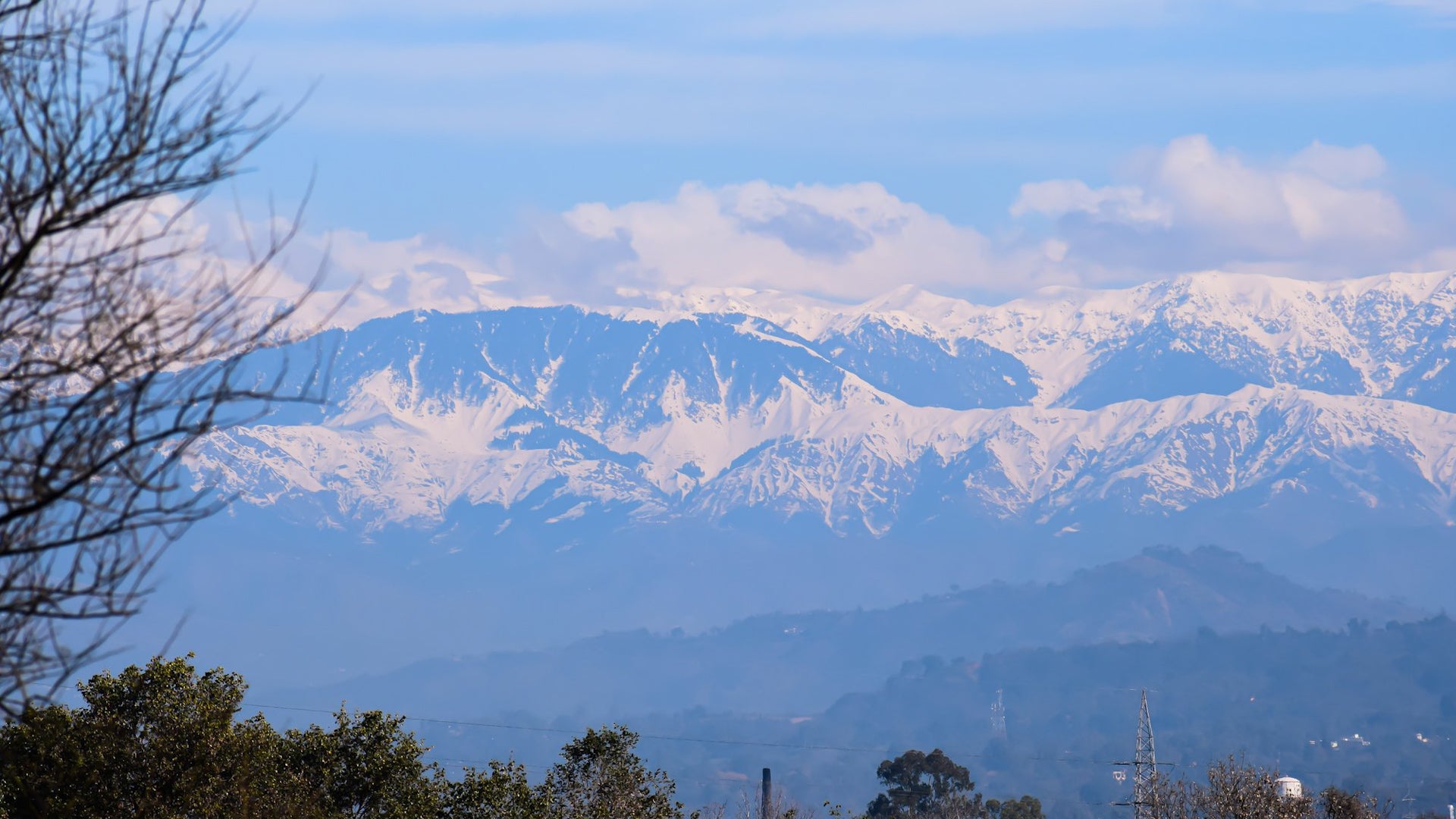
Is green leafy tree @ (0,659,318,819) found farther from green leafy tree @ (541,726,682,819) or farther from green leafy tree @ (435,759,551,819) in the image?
green leafy tree @ (541,726,682,819)

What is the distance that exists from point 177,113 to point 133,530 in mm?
2848

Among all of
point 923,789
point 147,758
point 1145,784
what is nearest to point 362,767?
point 147,758

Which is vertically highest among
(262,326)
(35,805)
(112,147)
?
(112,147)

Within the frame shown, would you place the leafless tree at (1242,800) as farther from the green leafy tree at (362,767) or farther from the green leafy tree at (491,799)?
the green leafy tree at (362,767)

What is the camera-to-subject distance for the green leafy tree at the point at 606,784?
126ft

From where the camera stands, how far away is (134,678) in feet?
106

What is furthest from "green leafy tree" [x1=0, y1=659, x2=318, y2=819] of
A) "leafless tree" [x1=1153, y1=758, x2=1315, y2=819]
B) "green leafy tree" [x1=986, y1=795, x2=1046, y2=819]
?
"green leafy tree" [x1=986, y1=795, x2=1046, y2=819]

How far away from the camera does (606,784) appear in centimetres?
4178

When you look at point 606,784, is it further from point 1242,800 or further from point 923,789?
point 923,789

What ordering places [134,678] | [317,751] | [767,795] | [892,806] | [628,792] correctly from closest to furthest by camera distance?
[134,678] → [317,751] → [628,792] → [767,795] → [892,806]

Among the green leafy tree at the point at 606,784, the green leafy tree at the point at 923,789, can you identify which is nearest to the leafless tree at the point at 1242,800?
the green leafy tree at the point at 606,784

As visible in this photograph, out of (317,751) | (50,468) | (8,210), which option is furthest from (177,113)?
(317,751)

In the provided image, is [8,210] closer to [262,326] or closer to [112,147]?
[112,147]

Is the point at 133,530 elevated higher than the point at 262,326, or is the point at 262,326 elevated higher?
the point at 262,326
